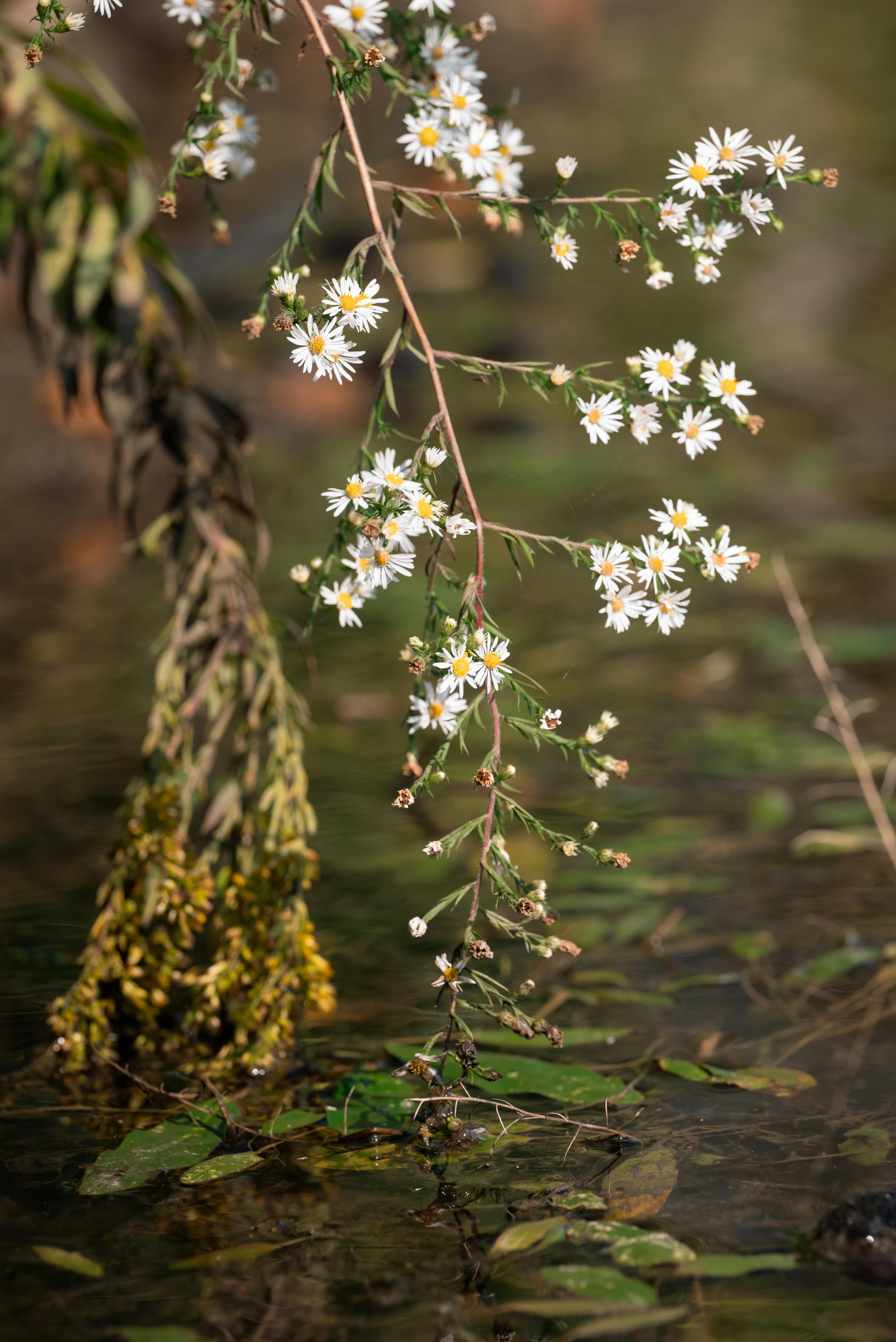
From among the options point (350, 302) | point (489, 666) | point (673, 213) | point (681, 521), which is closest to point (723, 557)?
point (681, 521)

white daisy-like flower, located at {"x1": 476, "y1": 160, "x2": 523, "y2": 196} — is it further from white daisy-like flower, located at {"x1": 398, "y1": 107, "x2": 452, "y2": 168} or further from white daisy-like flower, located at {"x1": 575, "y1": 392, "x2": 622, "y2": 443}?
white daisy-like flower, located at {"x1": 575, "y1": 392, "x2": 622, "y2": 443}

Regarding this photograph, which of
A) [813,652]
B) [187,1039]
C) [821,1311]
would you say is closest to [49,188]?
[187,1039]

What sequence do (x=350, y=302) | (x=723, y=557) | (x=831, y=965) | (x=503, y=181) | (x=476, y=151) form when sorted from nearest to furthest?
(x=350, y=302) → (x=723, y=557) → (x=476, y=151) → (x=503, y=181) → (x=831, y=965)

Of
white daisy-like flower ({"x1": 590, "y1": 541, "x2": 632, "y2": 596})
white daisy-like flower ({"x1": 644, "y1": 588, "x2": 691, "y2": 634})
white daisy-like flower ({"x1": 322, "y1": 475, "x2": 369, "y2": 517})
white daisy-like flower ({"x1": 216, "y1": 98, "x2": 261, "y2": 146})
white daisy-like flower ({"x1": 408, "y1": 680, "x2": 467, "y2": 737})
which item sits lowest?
white daisy-like flower ({"x1": 408, "y1": 680, "x2": 467, "y2": 737})

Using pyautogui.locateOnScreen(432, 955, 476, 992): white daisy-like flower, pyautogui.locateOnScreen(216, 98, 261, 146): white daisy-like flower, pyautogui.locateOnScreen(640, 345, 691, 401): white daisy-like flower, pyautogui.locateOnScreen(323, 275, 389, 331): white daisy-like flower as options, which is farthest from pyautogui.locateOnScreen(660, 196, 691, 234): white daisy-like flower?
pyautogui.locateOnScreen(432, 955, 476, 992): white daisy-like flower

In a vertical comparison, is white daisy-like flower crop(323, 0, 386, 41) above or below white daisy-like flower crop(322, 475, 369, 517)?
above

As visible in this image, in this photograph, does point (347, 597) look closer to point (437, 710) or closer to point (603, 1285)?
point (437, 710)

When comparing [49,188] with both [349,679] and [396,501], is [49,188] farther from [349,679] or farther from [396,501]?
[349,679]
